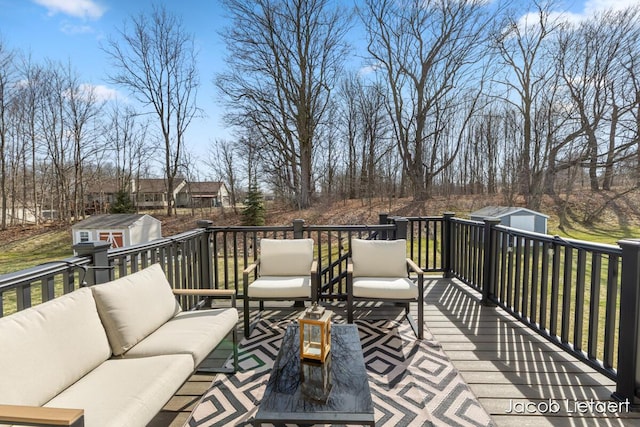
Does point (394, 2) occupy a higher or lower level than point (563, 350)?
higher

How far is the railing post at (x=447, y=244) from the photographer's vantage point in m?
5.07

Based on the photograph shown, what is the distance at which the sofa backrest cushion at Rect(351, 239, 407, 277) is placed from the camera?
3584mm

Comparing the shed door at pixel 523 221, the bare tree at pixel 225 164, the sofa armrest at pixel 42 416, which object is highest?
the bare tree at pixel 225 164

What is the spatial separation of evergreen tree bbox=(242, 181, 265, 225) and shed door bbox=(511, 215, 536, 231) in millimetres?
9179

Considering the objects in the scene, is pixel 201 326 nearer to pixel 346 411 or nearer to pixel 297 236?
pixel 346 411

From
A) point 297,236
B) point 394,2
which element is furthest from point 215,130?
point 297,236

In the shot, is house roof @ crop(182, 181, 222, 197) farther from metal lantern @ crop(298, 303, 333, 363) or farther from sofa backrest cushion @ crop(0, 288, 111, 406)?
metal lantern @ crop(298, 303, 333, 363)

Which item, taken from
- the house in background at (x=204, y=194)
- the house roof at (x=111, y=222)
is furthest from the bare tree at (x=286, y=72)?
the house roof at (x=111, y=222)

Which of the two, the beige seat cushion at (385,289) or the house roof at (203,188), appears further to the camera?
the house roof at (203,188)

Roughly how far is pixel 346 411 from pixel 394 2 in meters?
13.8

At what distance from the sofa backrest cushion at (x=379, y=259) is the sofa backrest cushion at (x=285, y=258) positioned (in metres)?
0.56

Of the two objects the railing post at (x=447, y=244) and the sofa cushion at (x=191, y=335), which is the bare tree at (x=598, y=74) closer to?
the railing post at (x=447, y=244)

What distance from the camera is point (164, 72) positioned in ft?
53.8

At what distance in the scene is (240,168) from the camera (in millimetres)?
17250
